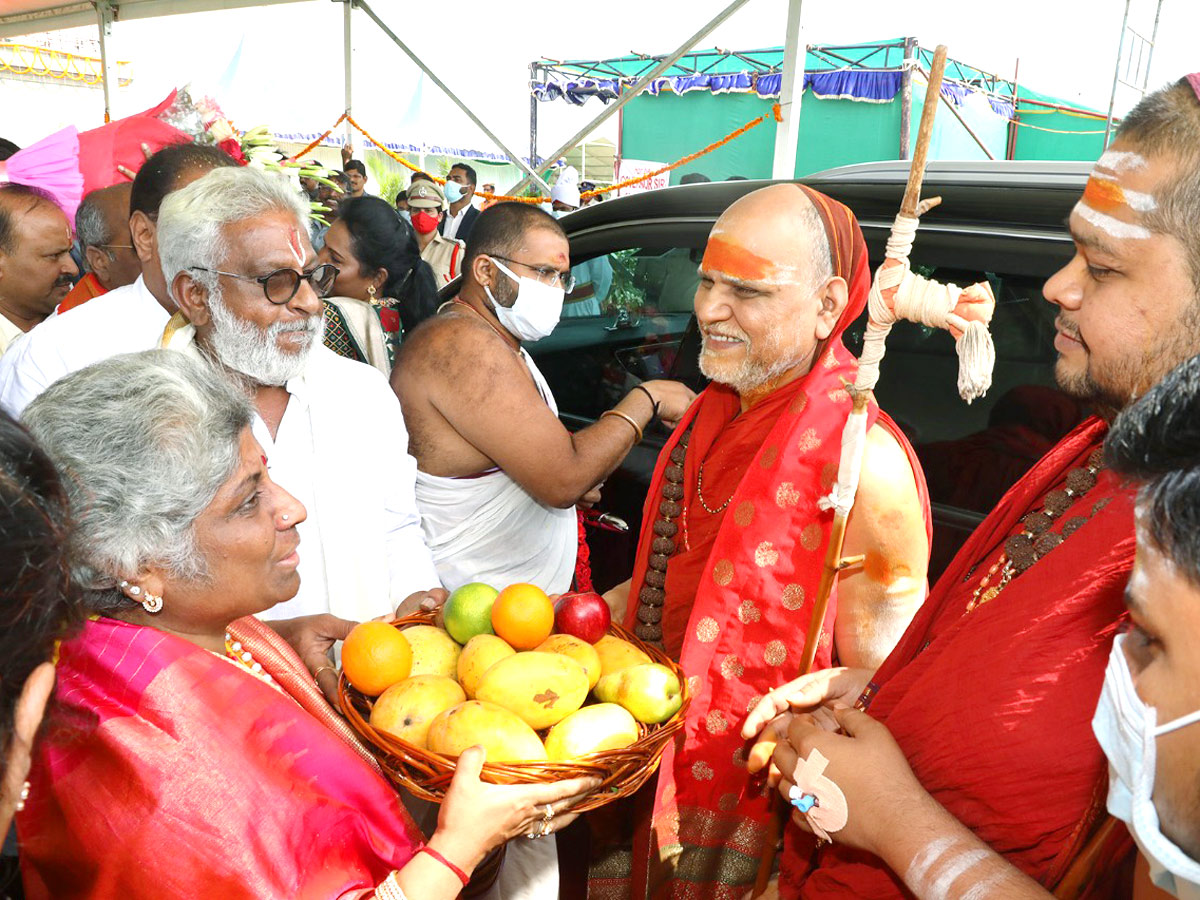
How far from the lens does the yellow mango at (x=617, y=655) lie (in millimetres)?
1839

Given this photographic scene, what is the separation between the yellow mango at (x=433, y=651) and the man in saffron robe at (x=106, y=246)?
269cm

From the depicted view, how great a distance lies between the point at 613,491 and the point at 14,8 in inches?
509

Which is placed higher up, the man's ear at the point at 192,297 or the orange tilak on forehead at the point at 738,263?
the orange tilak on forehead at the point at 738,263

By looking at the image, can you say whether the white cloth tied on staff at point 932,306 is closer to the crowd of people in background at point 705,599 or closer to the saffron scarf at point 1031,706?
the crowd of people in background at point 705,599

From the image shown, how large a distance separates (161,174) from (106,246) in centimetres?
100

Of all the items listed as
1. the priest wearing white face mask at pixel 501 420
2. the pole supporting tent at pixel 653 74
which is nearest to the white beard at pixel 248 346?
the priest wearing white face mask at pixel 501 420

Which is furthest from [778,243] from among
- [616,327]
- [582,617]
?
[616,327]

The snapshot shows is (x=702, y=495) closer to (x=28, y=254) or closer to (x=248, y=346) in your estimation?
(x=248, y=346)

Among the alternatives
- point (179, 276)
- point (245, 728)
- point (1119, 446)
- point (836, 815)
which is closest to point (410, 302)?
point (179, 276)

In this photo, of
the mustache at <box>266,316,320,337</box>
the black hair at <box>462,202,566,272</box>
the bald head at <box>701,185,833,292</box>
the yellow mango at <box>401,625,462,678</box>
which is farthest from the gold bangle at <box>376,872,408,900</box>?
the black hair at <box>462,202,566,272</box>

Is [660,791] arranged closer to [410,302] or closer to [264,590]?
[264,590]

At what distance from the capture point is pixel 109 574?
1.51 m

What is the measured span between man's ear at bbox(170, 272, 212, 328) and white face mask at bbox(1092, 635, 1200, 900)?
7.91ft

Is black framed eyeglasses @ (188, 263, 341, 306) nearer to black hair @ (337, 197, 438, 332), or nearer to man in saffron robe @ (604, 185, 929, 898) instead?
man in saffron robe @ (604, 185, 929, 898)
